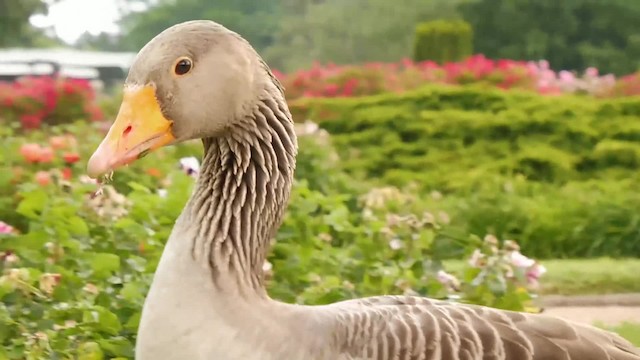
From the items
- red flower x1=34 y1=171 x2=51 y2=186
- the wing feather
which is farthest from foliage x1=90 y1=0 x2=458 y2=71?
the wing feather

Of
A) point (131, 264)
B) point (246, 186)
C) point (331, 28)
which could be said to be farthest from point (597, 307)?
point (331, 28)

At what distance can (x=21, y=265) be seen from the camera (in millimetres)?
3598

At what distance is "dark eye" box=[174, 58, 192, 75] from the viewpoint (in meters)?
2.23

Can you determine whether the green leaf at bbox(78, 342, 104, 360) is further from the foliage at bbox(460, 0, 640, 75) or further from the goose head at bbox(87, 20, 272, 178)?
the foliage at bbox(460, 0, 640, 75)

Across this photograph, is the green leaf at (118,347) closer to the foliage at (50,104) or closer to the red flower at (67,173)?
the red flower at (67,173)

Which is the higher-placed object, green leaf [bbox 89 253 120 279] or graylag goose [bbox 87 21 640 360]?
graylag goose [bbox 87 21 640 360]

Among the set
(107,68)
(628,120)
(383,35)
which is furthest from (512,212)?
(107,68)

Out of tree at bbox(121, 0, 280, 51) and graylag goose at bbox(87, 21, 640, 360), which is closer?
graylag goose at bbox(87, 21, 640, 360)

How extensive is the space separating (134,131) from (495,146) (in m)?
8.62

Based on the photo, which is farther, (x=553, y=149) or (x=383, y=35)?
A: (x=383, y=35)

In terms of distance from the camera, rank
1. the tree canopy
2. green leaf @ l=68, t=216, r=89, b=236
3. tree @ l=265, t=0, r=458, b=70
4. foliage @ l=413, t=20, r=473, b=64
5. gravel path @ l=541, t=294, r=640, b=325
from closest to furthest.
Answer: green leaf @ l=68, t=216, r=89, b=236
gravel path @ l=541, t=294, r=640, b=325
foliage @ l=413, t=20, r=473, b=64
the tree canopy
tree @ l=265, t=0, r=458, b=70

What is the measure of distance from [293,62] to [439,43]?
385 centimetres

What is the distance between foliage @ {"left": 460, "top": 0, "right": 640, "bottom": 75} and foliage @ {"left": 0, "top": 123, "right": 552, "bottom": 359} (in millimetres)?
14653

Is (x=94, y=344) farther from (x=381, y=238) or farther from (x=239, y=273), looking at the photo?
(x=381, y=238)
